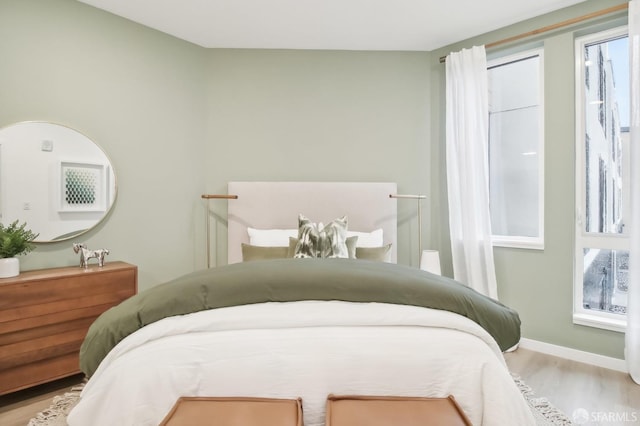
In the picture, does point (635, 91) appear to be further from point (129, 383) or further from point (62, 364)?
point (62, 364)

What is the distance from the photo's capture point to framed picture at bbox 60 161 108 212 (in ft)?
8.49

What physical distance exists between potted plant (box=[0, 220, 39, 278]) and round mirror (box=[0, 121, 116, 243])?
0.22 meters

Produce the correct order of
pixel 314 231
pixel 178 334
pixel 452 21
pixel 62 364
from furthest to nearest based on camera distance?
1. pixel 452 21
2. pixel 314 231
3. pixel 62 364
4. pixel 178 334

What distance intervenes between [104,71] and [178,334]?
96.1 inches

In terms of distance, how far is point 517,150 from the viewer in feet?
10.4

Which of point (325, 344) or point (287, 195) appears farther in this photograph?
point (287, 195)

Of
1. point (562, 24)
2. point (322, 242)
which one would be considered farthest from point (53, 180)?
point (562, 24)

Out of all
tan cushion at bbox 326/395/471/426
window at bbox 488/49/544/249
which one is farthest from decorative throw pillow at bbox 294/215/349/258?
window at bbox 488/49/544/249

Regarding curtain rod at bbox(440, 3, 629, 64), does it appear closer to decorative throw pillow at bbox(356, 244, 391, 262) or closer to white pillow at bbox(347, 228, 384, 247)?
white pillow at bbox(347, 228, 384, 247)

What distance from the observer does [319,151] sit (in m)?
3.56

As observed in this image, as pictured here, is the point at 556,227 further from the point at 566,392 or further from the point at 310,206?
the point at 310,206

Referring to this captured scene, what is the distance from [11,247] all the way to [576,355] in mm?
4061

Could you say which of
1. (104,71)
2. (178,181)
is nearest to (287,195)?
(178,181)

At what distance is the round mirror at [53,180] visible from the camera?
2369mm
